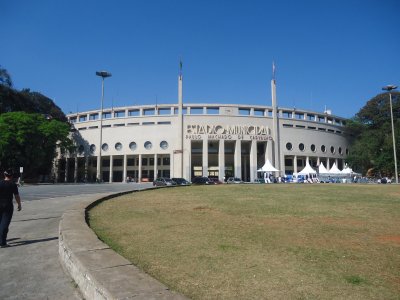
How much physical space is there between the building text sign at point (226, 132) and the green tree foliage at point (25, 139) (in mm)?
23650

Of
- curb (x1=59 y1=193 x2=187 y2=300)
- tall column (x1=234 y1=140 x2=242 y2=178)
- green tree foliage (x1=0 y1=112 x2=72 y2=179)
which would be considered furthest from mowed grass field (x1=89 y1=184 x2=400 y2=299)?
tall column (x1=234 y1=140 x2=242 y2=178)

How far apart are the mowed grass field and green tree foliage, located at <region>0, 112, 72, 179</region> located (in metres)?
43.5

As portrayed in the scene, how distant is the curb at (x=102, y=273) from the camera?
3.04 meters

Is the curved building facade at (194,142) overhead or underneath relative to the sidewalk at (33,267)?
overhead

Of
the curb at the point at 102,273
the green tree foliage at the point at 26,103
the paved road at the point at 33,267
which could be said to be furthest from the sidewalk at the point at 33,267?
the green tree foliage at the point at 26,103

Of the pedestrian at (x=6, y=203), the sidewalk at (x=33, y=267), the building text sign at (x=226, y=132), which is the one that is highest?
the building text sign at (x=226, y=132)

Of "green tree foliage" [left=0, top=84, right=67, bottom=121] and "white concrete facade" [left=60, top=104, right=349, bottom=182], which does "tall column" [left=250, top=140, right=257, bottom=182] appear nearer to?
"white concrete facade" [left=60, top=104, right=349, bottom=182]

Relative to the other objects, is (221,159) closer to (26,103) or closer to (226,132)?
(226,132)

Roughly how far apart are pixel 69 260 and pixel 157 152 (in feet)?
198

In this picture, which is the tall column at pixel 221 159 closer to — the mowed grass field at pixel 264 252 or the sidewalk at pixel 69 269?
the mowed grass field at pixel 264 252

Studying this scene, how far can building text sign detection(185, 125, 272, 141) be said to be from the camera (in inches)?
2511

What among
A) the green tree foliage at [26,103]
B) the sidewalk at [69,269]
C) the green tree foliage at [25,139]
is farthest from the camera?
the green tree foliage at [26,103]

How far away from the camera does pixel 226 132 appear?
64.2 metres

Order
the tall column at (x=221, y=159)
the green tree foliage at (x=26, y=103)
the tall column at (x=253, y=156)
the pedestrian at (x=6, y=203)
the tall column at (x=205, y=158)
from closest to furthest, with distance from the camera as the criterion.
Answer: the pedestrian at (x=6, y=203)
the green tree foliage at (x=26, y=103)
the tall column at (x=205, y=158)
the tall column at (x=221, y=159)
the tall column at (x=253, y=156)
